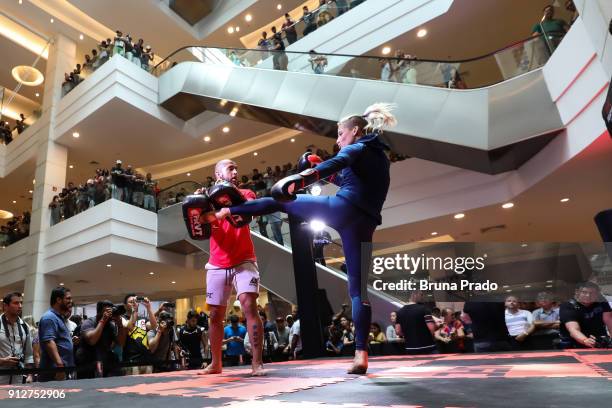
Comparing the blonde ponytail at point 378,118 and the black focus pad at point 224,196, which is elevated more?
the blonde ponytail at point 378,118

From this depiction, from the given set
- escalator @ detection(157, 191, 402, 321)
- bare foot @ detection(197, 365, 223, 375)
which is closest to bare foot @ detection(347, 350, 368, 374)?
bare foot @ detection(197, 365, 223, 375)

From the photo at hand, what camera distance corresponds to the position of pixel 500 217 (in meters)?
12.2

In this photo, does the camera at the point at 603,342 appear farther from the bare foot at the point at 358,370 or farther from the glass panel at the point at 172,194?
the glass panel at the point at 172,194

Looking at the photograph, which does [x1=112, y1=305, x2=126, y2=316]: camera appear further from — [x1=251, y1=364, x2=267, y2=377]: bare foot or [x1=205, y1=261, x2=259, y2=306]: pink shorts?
[x1=251, y1=364, x2=267, y2=377]: bare foot

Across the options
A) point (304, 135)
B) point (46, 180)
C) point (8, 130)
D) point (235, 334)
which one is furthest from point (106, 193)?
point (8, 130)

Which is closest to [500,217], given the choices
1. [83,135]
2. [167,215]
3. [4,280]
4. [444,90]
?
[444,90]

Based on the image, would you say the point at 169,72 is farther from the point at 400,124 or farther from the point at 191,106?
the point at 400,124

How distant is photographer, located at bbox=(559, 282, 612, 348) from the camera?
427cm

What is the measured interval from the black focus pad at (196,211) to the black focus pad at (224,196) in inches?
1.4

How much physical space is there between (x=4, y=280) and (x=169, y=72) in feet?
32.4

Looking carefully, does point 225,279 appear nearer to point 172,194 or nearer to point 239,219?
point 239,219

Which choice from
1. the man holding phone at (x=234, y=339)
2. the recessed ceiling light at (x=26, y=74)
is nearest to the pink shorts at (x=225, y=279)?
the man holding phone at (x=234, y=339)

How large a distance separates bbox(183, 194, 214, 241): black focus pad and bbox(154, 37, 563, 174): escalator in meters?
7.56
